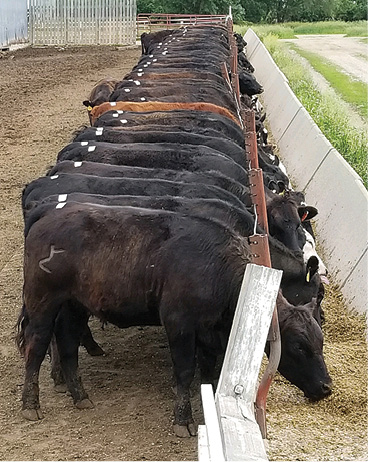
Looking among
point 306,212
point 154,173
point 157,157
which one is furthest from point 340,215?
point 154,173

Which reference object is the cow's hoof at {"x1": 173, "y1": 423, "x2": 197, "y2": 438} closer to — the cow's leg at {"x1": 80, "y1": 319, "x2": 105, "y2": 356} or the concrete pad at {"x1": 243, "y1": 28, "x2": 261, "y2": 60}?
the cow's leg at {"x1": 80, "y1": 319, "x2": 105, "y2": 356}

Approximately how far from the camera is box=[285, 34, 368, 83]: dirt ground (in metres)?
29.0

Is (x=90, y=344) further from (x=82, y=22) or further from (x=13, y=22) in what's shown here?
(x=82, y=22)

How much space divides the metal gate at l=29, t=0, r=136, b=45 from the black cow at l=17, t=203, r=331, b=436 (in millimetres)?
31445

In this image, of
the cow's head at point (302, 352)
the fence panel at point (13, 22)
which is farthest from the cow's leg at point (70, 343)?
the fence panel at point (13, 22)

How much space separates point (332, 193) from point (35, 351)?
5846 mm

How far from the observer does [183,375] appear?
5.95 m

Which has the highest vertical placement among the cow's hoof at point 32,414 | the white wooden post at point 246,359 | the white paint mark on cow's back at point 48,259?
the white wooden post at point 246,359

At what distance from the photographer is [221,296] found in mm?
5852

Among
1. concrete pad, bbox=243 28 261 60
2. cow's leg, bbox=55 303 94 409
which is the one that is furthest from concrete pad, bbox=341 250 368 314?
concrete pad, bbox=243 28 261 60

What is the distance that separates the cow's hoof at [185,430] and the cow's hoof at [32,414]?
1040 millimetres

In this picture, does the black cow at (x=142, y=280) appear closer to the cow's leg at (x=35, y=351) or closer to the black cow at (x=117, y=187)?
the cow's leg at (x=35, y=351)

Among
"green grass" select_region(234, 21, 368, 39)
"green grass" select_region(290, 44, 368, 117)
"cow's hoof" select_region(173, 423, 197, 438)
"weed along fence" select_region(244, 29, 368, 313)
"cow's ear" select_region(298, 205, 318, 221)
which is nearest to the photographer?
"cow's hoof" select_region(173, 423, 197, 438)

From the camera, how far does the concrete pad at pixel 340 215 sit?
29.8 ft
